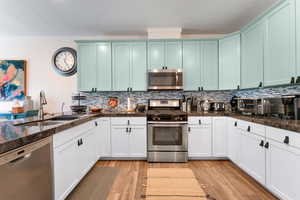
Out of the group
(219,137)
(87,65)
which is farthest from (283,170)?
(87,65)

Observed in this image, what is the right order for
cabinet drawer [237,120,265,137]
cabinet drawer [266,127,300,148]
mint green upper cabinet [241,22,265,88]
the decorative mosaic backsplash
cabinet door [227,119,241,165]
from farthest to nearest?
1. the decorative mosaic backsplash
2. cabinet door [227,119,241,165]
3. mint green upper cabinet [241,22,265,88]
4. cabinet drawer [237,120,265,137]
5. cabinet drawer [266,127,300,148]

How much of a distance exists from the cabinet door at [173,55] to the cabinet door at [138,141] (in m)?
1.43

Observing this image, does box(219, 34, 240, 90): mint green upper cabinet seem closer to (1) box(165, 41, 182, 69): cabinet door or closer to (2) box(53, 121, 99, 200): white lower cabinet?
(1) box(165, 41, 182, 69): cabinet door

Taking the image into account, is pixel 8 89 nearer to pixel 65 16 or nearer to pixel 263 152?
pixel 65 16

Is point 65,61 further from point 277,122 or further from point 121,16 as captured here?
point 277,122

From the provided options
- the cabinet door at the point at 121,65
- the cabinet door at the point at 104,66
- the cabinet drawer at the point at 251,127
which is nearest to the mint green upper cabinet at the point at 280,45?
the cabinet drawer at the point at 251,127

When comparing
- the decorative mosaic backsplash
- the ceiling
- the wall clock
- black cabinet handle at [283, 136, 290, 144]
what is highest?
the ceiling

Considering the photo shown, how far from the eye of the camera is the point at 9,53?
411 cm

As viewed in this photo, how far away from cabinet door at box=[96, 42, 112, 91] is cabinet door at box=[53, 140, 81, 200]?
176 centimetres

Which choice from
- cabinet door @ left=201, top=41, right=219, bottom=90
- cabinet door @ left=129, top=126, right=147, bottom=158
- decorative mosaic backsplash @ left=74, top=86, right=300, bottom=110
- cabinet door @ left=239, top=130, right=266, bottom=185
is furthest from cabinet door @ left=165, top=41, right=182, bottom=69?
cabinet door @ left=239, top=130, right=266, bottom=185

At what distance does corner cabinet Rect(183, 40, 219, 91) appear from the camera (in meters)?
3.69

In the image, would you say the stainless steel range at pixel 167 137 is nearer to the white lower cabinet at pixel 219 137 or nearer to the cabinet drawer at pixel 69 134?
the white lower cabinet at pixel 219 137

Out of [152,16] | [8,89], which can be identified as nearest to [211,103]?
[152,16]

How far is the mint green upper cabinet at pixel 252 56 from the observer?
8.89 ft
